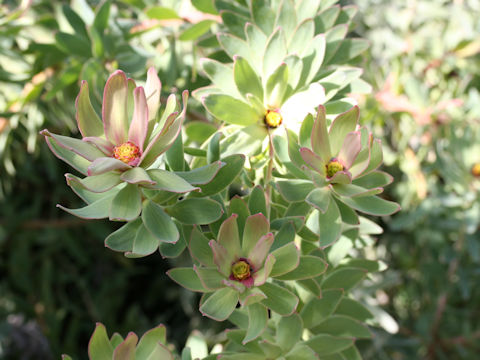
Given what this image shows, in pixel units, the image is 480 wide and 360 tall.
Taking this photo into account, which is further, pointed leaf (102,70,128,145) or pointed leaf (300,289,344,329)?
pointed leaf (300,289,344,329)

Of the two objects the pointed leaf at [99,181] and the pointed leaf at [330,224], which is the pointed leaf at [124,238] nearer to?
the pointed leaf at [99,181]

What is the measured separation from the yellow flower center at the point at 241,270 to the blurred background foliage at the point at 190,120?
13.5 inches

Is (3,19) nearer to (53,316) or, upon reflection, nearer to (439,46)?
(53,316)

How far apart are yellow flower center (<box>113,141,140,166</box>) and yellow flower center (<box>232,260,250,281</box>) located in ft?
0.48

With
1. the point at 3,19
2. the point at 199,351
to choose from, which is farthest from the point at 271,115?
the point at 3,19

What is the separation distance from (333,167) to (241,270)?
0.46 feet

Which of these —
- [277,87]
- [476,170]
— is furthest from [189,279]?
[476,170]

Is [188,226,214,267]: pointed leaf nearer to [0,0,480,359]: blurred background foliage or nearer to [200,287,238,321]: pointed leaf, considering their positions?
[200,287,238,321]: pointed leaf

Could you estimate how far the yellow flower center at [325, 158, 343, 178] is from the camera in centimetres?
49

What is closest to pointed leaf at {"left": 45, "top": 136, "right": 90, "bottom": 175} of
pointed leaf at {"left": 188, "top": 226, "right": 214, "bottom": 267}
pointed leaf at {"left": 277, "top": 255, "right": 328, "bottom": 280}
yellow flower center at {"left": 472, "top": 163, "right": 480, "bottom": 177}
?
pointed leaf at {"left": 188, "top": 226, "right": 214, "bottom": 267}

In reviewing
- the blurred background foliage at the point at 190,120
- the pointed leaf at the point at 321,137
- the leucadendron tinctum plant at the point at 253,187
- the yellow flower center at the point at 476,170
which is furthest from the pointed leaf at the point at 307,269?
the yellow flower center at the point at 476,170

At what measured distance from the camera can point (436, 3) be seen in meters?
1.13

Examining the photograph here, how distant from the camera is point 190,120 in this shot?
0.79m

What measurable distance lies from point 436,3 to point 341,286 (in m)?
0.85
